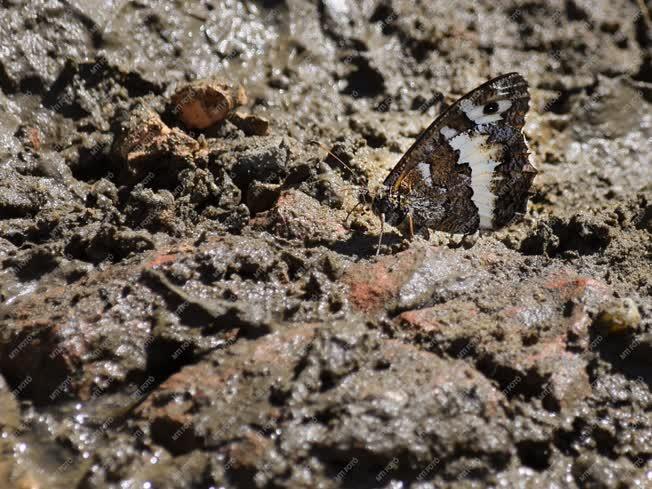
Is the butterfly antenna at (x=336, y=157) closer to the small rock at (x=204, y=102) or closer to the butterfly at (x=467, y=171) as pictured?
the butterfly at (x=467, y=171)

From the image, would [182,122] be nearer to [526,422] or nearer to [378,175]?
[378,175]

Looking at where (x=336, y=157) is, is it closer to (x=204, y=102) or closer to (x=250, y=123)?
(x=250, y=123)

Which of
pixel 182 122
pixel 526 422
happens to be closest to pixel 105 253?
pixel 182 122

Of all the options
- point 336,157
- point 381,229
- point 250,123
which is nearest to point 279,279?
point 381,229

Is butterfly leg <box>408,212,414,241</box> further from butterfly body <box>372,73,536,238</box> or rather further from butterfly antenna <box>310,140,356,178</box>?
butterfly antenna <box>310,140,356,178</box>

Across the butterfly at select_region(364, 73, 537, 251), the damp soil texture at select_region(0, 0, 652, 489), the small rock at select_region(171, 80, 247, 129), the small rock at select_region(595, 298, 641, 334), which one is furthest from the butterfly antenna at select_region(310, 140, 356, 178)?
the small rock at select_region(595, 298, 641, 334)

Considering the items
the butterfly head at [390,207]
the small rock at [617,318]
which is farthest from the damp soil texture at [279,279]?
the butterfly head at [390,207]
